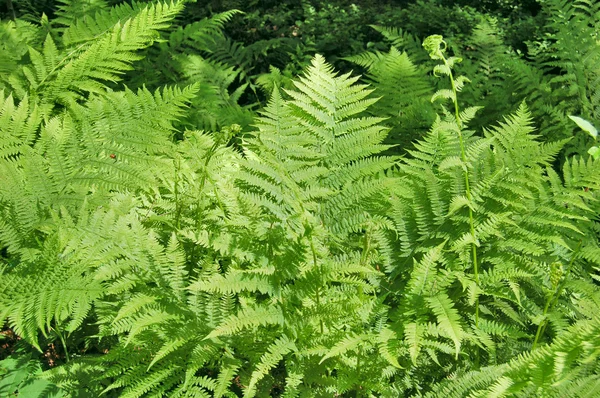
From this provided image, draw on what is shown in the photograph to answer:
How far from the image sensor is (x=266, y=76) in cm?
403

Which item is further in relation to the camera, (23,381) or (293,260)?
(23,381)

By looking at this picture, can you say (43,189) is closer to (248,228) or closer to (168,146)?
(168,146)

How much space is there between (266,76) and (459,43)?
1864 mm

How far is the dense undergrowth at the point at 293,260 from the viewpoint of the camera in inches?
71.7

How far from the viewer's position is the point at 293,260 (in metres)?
1.82

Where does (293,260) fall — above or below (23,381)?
above

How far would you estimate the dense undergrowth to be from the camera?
71.7 inches

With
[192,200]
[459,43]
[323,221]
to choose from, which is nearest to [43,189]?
[192,200]

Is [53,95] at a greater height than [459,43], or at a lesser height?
greater

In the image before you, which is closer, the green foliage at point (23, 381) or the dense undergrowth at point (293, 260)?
the dense undergrowth at point (293, 260)

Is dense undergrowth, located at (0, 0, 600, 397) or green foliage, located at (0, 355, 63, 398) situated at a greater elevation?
dense undergrowth, located at (0, 0, 600, 397)

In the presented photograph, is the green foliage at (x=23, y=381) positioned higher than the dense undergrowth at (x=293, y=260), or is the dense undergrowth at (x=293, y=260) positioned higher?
the dense undergrowth at (x=293, y=260)

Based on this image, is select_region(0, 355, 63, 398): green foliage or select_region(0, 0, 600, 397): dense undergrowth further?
select_region(0, 355, 63, 398): green foliage

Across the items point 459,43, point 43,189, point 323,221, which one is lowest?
point 459,43
